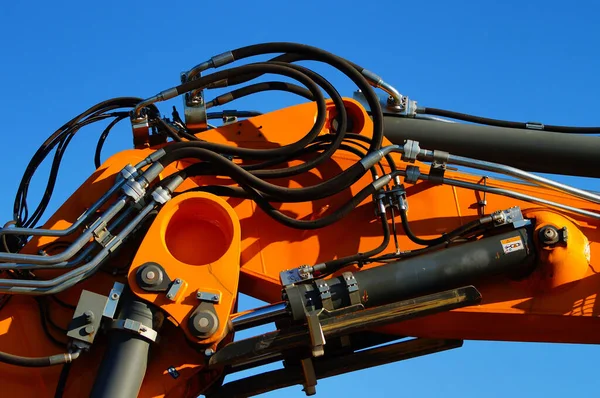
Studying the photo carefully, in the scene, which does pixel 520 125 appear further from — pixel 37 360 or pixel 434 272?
pixel 37 360

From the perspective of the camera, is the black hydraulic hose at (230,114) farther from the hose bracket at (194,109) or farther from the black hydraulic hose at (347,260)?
the black hydraulic hose at (347,260)

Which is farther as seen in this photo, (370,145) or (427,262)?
(370,145)

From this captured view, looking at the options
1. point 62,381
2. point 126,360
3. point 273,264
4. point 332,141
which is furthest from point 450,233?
point 62,381

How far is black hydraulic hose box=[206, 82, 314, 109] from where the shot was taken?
4.91 m

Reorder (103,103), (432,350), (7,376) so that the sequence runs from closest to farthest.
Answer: (7,376), (432,350), (103,103)

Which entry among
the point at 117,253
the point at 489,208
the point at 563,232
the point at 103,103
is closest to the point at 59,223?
the point at 117,253

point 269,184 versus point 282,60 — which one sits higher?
point 282,60

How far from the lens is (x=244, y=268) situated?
441 cm

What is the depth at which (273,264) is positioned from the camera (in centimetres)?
445

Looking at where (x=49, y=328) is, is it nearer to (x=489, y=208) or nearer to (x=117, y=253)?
(x=117, y=253)

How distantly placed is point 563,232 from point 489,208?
1.44 ft

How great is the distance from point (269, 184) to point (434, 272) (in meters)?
0.92

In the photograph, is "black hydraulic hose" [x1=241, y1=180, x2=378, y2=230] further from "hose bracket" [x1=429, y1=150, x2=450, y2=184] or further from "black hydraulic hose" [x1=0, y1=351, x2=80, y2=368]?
"black hydraulic hose" [x1=0, y1=351, x2=80, y2=368]

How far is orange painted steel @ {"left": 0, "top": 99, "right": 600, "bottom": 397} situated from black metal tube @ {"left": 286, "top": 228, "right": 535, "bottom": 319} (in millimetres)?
139
